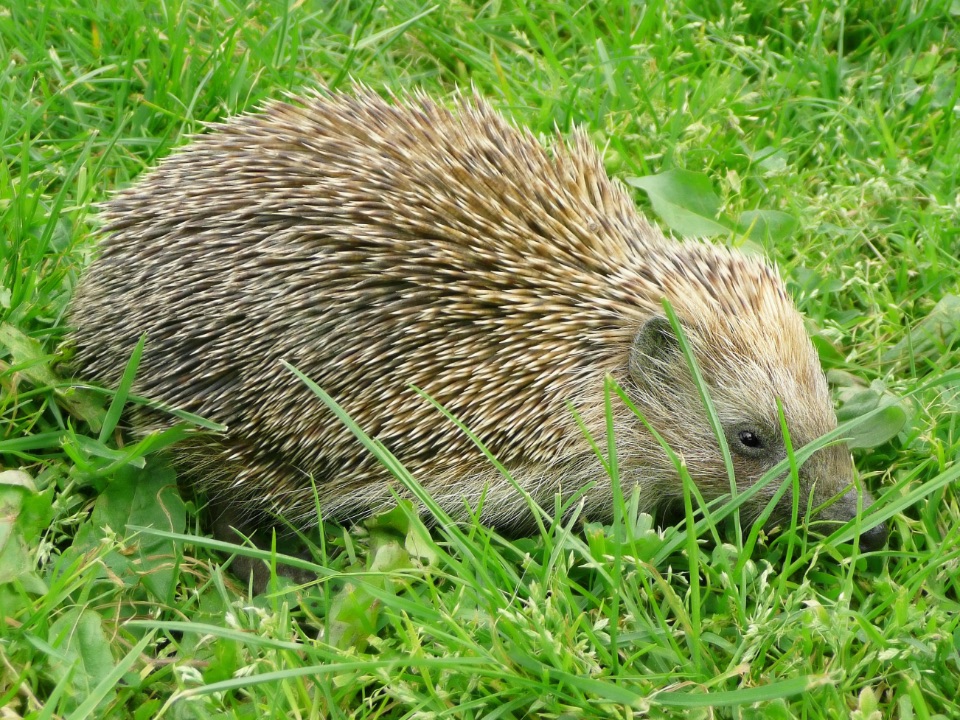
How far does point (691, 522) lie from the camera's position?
3.51m

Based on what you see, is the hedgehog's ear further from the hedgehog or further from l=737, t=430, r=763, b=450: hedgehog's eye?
l=737, t=430, r=763, b=450: hedgehog's eye

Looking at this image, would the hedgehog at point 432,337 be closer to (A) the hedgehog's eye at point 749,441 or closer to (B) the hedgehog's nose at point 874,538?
(A) the hedgehog's eye at point 749,441

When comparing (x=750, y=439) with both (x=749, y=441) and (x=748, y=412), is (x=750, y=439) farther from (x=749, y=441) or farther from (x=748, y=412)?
(x=748, y=412)

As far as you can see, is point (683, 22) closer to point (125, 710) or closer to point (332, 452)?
point (332, 452)

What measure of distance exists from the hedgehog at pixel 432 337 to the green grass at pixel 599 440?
25 centimetres

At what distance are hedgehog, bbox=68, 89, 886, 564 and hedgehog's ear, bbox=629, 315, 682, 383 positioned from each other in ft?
0.03

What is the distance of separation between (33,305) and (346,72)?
7.63 ft

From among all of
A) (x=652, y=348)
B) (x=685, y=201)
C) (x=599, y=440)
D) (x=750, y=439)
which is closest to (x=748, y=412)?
(x=750, y=439)

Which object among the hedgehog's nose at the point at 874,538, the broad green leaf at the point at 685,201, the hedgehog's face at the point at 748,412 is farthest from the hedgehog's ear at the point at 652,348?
the broad green leaf at the point at 685,201

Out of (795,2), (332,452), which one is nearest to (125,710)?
(332,452)

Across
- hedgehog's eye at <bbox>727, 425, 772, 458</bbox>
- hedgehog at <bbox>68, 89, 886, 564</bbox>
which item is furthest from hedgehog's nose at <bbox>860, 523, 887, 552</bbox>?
hedgehog's eye at <bbox>727, 425, 772, 458</bbox>

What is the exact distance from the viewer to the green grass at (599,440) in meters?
3.57

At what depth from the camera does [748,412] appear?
14.2 ft

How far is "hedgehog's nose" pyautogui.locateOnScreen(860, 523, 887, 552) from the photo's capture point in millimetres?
4137
